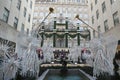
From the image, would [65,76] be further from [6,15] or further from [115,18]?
[115,18]

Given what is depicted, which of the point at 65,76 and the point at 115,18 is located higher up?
the point at 115,18

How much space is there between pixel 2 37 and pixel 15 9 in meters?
5.21

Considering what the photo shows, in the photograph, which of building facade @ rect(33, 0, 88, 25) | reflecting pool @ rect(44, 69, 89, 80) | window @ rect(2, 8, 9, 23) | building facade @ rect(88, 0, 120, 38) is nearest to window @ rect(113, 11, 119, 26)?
building facade @ rect(88, 0, 120, 38)

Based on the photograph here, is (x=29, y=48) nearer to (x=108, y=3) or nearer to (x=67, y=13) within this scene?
(x=108, y=3)

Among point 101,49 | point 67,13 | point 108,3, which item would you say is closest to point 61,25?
point 67,13

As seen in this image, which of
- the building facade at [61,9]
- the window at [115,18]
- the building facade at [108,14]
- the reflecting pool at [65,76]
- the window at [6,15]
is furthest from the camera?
the building facade at [61,9]

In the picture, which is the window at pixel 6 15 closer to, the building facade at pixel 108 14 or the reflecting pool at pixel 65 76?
the reflecting pool at pixel 65 76

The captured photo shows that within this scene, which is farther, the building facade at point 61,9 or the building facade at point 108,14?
the building facade at point 61,9

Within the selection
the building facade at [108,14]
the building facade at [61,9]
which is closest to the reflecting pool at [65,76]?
the building facade at [108,14]

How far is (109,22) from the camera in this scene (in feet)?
48.2

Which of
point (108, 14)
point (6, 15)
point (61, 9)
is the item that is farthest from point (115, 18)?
point (61, 9)

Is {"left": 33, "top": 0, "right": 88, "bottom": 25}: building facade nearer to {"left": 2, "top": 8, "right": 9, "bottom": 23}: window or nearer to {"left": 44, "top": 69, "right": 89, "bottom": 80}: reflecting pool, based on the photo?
{"left": 2, "top": 8, "right": 9, "bottom": 23}: window

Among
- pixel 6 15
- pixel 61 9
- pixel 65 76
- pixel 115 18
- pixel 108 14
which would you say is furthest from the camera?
pixel 61 9

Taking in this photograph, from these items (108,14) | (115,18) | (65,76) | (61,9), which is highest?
(61,9)
